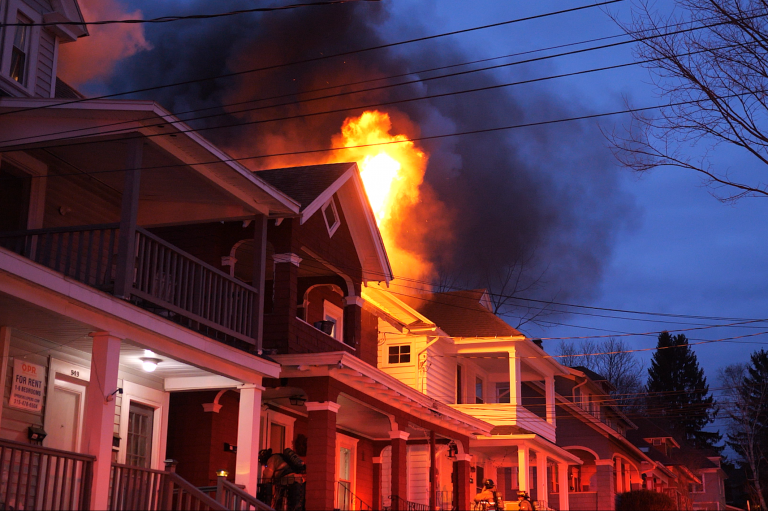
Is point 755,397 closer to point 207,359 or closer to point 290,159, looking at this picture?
point 290,159

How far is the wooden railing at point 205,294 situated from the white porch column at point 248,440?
0.98m

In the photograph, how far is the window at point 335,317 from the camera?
2131 centimetres

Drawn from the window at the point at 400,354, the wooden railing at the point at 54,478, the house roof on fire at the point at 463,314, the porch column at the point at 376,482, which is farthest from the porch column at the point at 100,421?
the house roof on fire at the point at 463,314

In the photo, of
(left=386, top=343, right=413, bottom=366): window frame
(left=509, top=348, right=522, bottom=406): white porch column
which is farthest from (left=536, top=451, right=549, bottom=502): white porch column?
(left=386, top=343, right=413, bottom=366): window frame

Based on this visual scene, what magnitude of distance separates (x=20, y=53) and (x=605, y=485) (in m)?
30.2

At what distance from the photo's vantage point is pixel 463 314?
98.9 ft

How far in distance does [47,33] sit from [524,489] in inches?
725

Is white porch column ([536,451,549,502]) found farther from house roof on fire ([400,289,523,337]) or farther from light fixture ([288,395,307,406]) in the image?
light fixture ([288,395,307,406])

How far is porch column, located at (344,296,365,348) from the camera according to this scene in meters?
19.9

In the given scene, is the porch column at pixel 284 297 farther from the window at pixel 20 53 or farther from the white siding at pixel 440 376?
the white siding at pixel 440 376

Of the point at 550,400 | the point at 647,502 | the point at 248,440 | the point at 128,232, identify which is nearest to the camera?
the point at 128,232

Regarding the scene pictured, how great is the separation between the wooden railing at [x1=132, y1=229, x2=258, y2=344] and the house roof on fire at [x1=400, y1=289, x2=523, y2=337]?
14.1 m

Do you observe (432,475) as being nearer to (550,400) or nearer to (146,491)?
(146,491)

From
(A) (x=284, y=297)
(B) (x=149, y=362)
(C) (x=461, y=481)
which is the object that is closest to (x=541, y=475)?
(C) (x=461, y=481)
